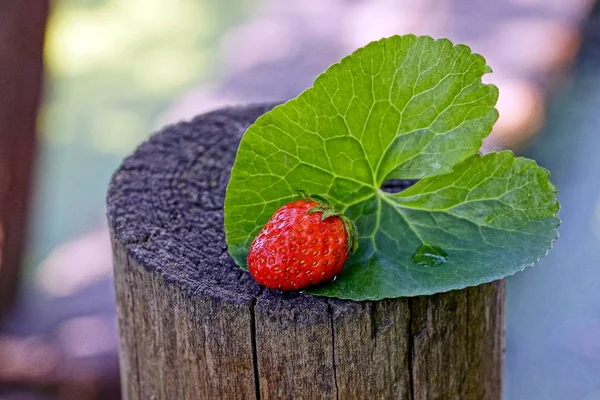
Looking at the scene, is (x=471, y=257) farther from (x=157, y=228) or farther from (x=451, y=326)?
(x=157, y=228)

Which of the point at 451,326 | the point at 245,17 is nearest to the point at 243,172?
the point at 451,326

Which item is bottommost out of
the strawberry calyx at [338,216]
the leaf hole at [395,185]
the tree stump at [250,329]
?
the tree stump at [250,329]

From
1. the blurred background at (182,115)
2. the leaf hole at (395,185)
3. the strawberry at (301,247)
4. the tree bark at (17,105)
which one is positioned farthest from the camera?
the blurred background at (182,115)

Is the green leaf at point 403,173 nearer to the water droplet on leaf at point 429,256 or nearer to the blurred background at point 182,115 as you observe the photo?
the water droplet on leaf at point 429,256

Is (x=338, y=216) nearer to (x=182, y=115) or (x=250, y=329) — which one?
(x=250, y=329)

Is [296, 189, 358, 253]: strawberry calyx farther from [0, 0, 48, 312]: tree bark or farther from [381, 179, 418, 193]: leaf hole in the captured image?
[0, 0, 48, 312]: tree bark

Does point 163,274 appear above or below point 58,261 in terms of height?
below

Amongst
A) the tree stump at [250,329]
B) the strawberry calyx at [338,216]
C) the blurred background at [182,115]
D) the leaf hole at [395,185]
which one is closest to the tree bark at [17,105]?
the blurred background at [182,115]
